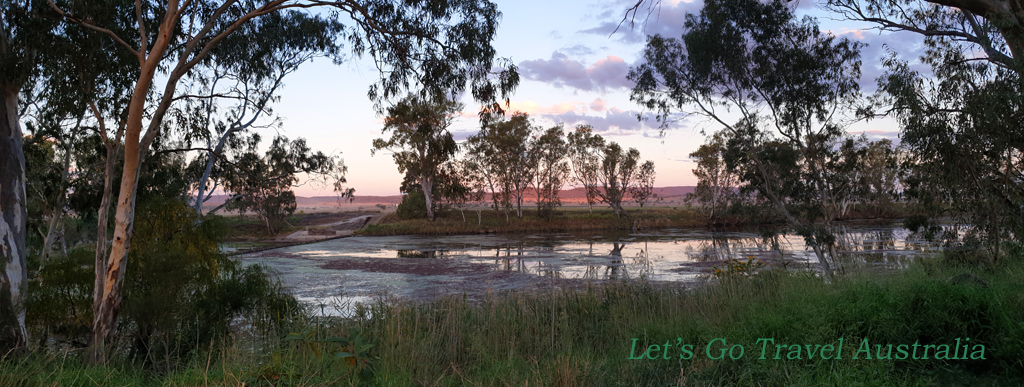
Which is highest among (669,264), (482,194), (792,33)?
(792,33)

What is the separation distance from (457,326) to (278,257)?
16.9m

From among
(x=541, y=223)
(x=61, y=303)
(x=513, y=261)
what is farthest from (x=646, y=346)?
(x=541, y=223)

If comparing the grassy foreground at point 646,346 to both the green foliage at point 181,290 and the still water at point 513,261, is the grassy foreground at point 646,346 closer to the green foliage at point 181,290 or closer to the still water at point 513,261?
the green foliage at point 181,290

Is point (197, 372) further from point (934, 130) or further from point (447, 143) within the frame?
point (934, 130)

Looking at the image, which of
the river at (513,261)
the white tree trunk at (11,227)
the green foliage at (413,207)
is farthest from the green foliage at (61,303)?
the green foliage at (413,207)

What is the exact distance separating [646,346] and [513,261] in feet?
45.7

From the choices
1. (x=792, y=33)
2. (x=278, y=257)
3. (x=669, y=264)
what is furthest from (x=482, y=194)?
(x=792, y=33)

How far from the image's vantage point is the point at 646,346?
5.32 m

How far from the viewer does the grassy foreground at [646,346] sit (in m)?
3.89

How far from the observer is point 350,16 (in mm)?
7887

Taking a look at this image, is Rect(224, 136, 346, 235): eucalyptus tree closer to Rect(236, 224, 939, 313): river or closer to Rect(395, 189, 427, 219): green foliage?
Rect(236, 224, 939, 313): river

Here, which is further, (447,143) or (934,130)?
(934,130)

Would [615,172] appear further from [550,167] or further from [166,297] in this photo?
[166,297]

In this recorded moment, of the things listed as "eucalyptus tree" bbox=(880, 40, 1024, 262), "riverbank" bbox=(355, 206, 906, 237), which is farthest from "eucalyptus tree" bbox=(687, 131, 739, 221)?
"eucalyptus tree" bbox=(880, 40, 1024, 262)
